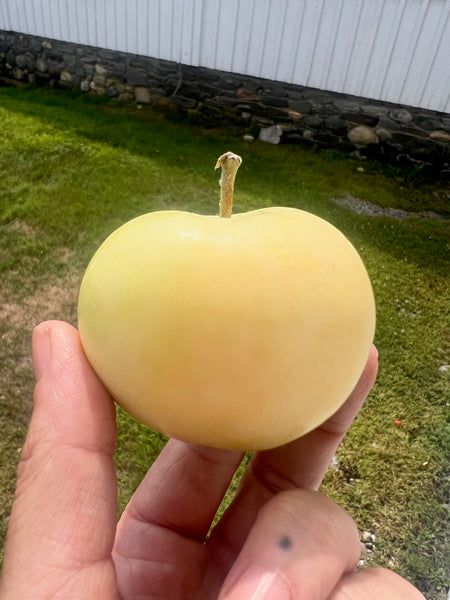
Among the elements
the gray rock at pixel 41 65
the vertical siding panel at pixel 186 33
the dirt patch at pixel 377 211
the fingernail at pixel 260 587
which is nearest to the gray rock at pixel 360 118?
the dirt patch at pixel 377 211

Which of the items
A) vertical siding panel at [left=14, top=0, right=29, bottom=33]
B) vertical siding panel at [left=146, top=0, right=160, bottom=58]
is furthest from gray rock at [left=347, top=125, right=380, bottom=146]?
vertical siding panel at [left=14, top=0, right=29, bottom=33]

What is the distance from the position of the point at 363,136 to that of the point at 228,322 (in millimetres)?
5901

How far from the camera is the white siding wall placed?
559 cm

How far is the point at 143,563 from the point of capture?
171 cm

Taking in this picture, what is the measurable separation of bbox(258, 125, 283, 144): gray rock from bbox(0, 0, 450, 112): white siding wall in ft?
2.10

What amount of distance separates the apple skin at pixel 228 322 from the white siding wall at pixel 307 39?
533cm

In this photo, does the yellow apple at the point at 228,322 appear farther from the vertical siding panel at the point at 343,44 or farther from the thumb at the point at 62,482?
the vertical siding panel at the point at 343,44

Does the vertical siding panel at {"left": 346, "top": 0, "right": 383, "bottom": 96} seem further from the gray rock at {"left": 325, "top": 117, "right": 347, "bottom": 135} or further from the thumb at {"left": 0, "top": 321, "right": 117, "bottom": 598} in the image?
the thumb at {"left": 0, "top": 321, "right": 117, "bottom": 598}

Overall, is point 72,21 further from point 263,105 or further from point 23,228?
point 23,228

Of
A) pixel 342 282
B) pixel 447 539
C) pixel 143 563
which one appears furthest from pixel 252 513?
pixel 447 539

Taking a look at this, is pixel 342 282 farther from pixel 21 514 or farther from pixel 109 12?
pixel 109 12

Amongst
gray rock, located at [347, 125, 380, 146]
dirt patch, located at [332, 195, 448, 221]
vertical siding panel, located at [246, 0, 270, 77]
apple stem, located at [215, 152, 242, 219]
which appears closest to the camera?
apple stem, located at [215, 152, 242, 219]

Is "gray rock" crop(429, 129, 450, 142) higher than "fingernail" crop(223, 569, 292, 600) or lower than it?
lower

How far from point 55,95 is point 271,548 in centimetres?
829
